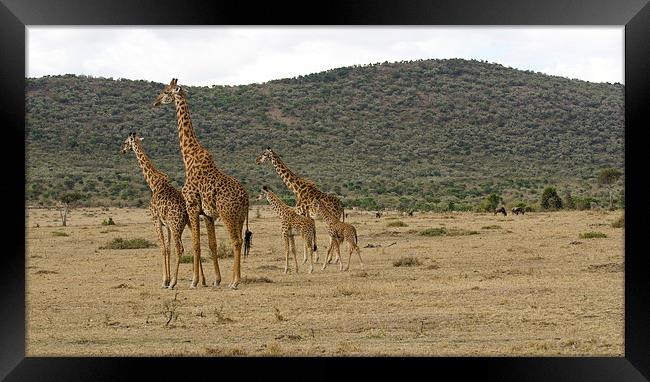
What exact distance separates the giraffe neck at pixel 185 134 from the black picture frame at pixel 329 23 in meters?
6.82

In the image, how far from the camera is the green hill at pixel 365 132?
4503 centimetres

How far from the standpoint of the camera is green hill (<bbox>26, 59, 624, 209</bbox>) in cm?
4503

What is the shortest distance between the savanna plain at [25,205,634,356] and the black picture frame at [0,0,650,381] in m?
1.74

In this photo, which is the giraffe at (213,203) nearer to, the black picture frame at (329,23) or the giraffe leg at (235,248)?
the giraffe leg at (235,248)

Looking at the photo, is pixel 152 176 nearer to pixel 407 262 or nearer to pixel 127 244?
pixel 407 262

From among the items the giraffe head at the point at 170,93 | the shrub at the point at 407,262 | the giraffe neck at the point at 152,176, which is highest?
the giraffe head at the point at 170,93

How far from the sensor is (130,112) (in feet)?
170

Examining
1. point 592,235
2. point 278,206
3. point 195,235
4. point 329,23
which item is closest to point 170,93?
point 195,235

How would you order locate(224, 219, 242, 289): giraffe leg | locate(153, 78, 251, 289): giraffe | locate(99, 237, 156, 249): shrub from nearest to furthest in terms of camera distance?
locate(224, 219, 242, 289): giraffe leg, locate(153, 78, 251, 289): giraffe, locate(99, 237, 156, 249): shrub

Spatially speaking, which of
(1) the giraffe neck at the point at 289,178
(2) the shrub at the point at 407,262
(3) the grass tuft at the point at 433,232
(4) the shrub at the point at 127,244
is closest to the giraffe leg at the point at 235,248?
(1) the giraffe neck at the point at 289,178

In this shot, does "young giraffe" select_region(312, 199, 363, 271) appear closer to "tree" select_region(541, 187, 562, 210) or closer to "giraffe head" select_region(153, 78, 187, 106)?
"giraffe head" select_region(153, 78, 187, 106)

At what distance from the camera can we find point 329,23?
22.6ft

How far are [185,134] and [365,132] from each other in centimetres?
3945

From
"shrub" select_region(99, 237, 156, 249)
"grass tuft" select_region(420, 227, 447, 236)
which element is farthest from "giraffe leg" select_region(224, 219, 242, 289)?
"grass tuft" select_region(420, 227, 447, 236)
